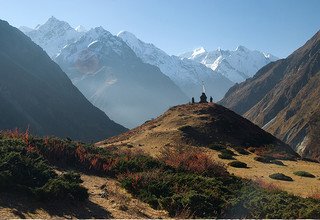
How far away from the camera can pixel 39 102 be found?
16050cm

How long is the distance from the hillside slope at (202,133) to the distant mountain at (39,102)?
85299mm

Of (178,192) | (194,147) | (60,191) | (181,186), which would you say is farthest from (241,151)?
(60,191)

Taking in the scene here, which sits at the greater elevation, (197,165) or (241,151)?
(241,151)

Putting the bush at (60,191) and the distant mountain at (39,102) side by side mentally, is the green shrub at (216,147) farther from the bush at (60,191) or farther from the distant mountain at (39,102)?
the distant mountain at (39,102)

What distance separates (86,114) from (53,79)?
81.5 feet

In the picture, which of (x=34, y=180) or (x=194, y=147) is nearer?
(x=34, y=180)

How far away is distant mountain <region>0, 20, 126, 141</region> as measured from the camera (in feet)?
472

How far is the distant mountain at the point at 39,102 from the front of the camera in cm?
14375

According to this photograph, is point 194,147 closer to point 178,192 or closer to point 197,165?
point 197,165

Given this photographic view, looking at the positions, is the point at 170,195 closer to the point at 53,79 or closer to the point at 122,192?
the point at 122,192

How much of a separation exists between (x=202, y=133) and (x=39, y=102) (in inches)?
4703

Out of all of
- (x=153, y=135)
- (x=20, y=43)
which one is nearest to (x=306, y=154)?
(x=153, y=135)

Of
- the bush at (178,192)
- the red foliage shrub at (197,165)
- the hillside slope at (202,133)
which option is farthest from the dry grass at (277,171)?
the hillside slope at (202,133)

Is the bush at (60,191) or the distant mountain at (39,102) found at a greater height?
the distant mountain at (39,102)
